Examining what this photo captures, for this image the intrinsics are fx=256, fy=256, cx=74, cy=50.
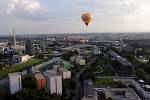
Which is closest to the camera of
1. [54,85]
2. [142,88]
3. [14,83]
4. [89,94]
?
[89,94]

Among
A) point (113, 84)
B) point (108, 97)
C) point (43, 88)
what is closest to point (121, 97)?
point (108, 97)

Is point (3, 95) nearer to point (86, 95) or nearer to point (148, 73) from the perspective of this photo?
point (86, 95)

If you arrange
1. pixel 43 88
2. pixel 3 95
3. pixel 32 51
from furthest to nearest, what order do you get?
pixel 32 51, pixel 43 88, pixel 3 95

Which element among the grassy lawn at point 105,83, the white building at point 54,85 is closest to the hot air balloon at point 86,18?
the white building at point 54,85

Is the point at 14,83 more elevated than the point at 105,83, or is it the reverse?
the point at 14,83

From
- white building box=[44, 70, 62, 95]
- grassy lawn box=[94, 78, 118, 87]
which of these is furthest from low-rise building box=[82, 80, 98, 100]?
grassy lawn box=[94, 78, 118, 87]

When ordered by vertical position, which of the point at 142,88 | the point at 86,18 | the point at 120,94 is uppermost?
the point at 86,18

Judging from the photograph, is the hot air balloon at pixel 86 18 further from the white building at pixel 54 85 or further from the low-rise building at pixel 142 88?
the low-rise building at pixel 142 88

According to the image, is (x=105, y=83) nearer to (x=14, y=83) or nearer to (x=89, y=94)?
(x=89, y=94)

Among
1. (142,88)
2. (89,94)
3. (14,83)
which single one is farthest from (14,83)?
(142,88)
